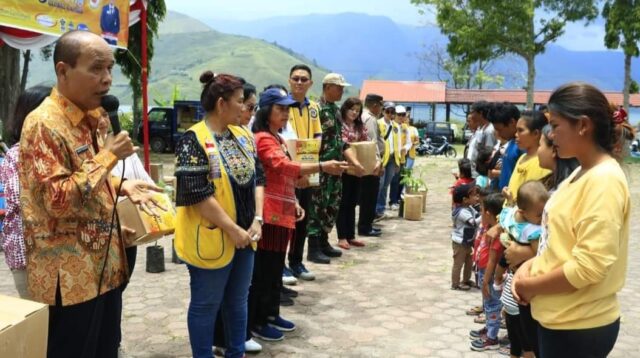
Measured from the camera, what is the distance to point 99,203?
2152mm

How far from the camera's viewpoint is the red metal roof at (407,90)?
3469 centimetres

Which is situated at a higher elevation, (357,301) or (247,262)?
(247,262)

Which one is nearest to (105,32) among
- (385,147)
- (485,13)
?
(385,147)

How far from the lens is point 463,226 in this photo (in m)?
4.76

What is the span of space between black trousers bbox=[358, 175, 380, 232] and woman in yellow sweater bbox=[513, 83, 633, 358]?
5.23 meters

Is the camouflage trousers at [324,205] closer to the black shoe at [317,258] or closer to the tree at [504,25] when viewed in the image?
the black shoe at [317,258]

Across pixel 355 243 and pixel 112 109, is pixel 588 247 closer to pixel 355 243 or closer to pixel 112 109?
pixel 112 109

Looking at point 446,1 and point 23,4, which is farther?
point 446,1

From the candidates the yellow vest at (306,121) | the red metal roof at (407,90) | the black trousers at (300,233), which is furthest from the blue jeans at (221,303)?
the red metal roof at (407,90)

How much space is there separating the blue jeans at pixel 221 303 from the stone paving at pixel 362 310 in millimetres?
535

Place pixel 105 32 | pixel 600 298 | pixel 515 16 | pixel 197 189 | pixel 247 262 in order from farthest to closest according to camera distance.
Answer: pixel 515 16 → pixel 105 32 → pixel 247 262 → pixel 197 189 → pixel 600 298

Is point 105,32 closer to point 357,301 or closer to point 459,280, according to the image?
point 357,301

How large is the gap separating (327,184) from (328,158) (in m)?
0.34

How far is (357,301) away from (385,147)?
12.6ft
